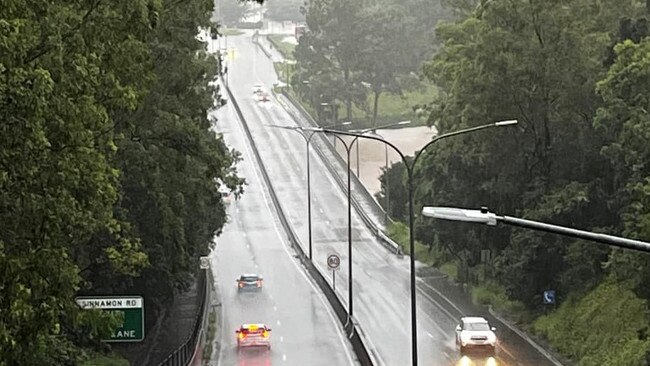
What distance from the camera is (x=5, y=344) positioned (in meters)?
18.8

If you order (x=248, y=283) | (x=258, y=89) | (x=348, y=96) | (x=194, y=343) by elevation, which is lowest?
(x=248, y=283)

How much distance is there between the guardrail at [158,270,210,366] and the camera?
4253 cm

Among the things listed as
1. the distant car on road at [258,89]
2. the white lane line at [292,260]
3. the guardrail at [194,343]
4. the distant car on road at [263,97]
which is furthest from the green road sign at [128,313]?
the distant car on road at [258,89]

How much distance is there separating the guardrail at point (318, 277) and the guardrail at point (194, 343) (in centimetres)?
572

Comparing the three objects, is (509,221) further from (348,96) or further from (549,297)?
(348,96)

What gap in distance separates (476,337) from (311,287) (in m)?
21.9

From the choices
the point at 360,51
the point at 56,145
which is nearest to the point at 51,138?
the point at 56,145

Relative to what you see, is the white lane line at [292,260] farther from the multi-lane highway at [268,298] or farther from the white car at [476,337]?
the white car at [476,337]

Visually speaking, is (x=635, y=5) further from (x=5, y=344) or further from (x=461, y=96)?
(x=5, y=344)

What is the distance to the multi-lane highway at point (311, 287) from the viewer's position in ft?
170

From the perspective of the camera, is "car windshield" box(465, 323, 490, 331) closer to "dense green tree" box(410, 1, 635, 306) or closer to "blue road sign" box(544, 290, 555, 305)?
"blue road sign" box(544, 290, 555, 305)

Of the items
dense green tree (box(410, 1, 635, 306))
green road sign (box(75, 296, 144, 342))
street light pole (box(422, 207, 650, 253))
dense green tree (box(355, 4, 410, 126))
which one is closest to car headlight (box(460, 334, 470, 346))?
dense green tree (box(410, 1, 635, 306))

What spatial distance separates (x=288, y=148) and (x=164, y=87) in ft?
260

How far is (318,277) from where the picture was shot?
7069 cm
